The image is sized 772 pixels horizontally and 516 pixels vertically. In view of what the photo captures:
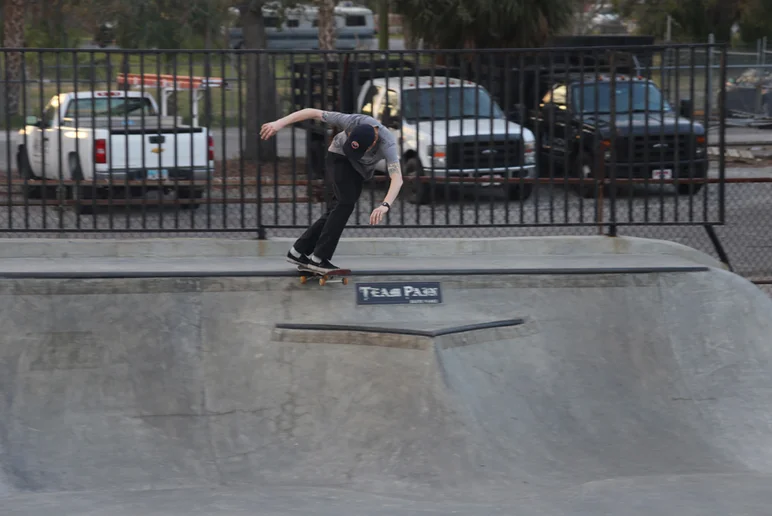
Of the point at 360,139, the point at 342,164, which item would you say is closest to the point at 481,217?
the point at 342,164

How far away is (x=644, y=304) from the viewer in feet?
25.8

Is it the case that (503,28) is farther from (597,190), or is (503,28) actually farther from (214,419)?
(214,419)

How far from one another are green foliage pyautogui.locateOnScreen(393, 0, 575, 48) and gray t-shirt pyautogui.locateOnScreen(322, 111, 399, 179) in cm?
1794

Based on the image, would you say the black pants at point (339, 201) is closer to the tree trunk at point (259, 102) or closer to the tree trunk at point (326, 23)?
the tree trunk at point (259, 102)

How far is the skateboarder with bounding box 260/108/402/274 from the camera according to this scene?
23.9 feet

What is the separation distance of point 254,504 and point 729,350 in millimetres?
4083

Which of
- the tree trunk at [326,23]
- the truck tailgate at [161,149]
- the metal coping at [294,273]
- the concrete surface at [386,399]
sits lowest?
the concrete surface at [386,399]

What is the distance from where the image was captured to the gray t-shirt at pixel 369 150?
24.1 feet

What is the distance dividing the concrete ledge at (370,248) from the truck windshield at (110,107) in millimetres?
1174

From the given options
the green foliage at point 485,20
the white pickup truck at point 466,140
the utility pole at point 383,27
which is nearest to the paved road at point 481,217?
the white pickup truck at point 466,140

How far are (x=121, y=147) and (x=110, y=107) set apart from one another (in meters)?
0.81

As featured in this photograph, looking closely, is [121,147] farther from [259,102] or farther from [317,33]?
[317,33]

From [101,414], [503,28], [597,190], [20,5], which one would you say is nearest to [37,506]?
[101,414]

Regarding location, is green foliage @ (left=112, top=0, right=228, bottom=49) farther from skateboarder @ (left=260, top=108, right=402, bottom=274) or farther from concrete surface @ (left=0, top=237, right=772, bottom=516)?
concrete surface @ (left=0, top=237, right=772, bottom=516)
